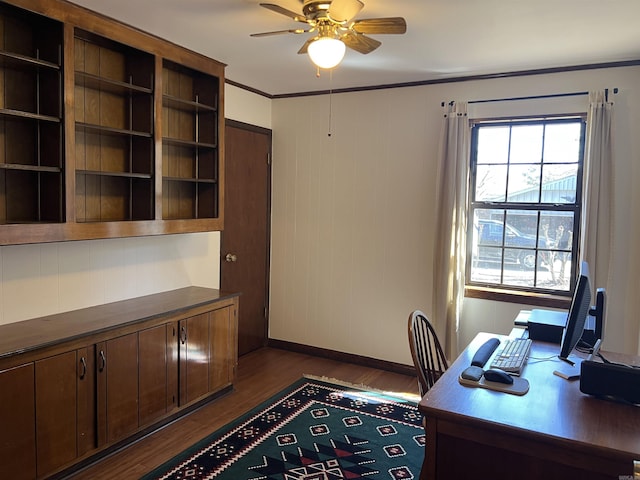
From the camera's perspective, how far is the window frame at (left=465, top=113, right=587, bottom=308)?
3.58 metres

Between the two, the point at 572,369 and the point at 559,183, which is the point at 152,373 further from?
the point at 559,183

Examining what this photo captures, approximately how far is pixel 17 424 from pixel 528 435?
2210 millimetres

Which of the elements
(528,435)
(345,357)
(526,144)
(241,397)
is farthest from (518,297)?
(528,435)

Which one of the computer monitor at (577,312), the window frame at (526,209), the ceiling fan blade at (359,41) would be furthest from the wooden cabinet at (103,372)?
the computer monitor at (577,312)

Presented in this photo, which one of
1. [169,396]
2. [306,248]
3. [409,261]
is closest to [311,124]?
[306,248]

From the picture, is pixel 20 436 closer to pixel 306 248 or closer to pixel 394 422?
pixel 394 422

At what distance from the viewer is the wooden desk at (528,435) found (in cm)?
143

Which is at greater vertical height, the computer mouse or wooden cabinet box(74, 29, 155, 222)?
wooden cabinet box(74, 29, 155, 222)

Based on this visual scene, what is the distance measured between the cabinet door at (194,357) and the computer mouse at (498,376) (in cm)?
203

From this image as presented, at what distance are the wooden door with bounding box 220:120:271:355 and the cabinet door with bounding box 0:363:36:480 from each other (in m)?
2.14

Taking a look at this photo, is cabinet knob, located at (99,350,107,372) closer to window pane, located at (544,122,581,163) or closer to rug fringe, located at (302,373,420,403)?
rug fringe, located at (302,373,420,403)

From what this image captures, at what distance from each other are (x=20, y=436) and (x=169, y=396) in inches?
38.1

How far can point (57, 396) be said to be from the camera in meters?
2.38

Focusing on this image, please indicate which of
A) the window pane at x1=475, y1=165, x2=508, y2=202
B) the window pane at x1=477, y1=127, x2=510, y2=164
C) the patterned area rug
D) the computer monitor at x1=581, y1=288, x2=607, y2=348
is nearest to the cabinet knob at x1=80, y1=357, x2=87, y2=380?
the patterned area rug
